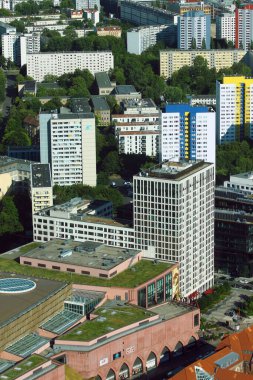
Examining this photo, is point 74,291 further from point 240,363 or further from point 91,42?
point 91,42

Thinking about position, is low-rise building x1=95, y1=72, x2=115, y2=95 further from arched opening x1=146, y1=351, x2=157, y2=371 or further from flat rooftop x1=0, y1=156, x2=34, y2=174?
arched opening x1=146, y1=351, x2=157, y2=371

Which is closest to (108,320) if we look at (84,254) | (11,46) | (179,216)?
(84,254)

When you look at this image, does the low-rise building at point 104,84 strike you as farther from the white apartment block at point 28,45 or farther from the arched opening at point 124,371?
the arched opening at point 124,371

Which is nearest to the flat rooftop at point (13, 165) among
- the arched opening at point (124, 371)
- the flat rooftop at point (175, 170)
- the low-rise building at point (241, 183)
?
the low-rise building at point (241, 183)

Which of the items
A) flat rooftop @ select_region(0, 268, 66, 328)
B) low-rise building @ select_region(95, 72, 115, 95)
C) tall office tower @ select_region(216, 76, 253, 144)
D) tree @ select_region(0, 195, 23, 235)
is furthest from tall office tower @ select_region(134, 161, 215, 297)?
low-rise building @ select_region(95, 72, 115, 95)

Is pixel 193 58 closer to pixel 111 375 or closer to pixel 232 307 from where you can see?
pixel 232 307

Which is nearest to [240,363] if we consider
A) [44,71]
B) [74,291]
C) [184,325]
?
[184,325]
